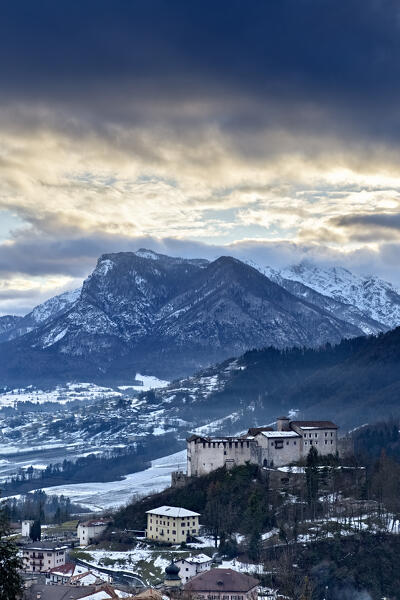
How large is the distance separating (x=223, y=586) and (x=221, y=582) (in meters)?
1.31

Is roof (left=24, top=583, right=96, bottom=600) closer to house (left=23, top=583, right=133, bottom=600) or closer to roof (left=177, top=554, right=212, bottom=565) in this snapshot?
house (left=23, top=583, right=133, bottom=600)

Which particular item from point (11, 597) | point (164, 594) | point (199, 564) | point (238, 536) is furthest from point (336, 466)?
point (11, 597)

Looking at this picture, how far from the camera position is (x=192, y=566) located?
168500 mm

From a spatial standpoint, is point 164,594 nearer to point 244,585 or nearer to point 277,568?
point 244,585

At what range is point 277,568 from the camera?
168m

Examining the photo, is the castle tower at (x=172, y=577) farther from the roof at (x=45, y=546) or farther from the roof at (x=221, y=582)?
the roof at (x=45, y=546)

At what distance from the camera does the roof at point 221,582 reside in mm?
152750

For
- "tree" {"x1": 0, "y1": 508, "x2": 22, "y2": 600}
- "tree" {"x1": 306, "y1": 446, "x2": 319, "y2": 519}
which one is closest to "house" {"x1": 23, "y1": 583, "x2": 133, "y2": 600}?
"tree" {"x1": 306, "y1": 446, "x2": 319, "y2": 519}

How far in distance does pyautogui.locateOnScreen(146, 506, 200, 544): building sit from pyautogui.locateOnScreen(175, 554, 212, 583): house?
1368cm

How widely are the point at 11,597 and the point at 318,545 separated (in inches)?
5011

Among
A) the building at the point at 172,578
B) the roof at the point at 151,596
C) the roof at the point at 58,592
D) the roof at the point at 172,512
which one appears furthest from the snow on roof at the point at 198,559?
the roof at the point at 151,596

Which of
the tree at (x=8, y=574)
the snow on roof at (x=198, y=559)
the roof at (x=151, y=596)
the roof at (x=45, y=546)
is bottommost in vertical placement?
the snow on roof at (x=198, y=559)

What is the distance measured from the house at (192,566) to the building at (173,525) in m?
13.7

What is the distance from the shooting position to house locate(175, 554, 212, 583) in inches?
6535
